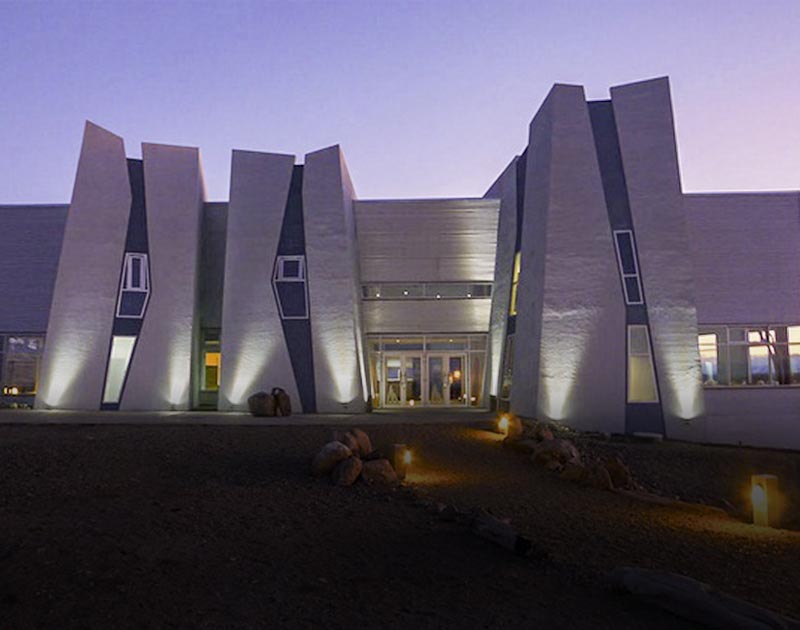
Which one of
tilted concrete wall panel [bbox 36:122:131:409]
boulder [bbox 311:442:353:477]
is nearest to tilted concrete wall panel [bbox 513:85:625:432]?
boulder [bbox 311:442:353:477]

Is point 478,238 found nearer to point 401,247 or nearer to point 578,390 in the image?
point 401,247

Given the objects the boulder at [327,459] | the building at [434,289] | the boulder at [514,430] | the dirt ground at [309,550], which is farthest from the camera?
the building at [434,289]

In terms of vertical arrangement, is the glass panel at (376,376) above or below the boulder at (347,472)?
Result: above

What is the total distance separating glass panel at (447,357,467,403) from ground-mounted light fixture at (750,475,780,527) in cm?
1560

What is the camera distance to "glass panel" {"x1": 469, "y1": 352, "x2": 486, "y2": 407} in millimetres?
24094

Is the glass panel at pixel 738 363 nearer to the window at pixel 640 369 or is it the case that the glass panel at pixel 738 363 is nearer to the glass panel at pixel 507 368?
the window at pixel 640 369

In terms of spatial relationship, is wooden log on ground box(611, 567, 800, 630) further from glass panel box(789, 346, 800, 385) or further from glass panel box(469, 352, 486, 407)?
glass panel box(789, 346, 800, 385)

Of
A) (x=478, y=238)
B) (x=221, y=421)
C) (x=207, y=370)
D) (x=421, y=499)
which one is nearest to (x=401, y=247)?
(x=478, y=238)

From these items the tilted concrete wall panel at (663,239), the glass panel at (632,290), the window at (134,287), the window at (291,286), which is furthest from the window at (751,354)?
the window at (134,287)

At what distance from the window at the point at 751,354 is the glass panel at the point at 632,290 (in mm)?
4075

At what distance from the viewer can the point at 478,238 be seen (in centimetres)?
2402

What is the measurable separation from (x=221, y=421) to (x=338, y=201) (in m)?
8.66

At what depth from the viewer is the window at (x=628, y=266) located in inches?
720

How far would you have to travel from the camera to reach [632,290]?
1833 cm
